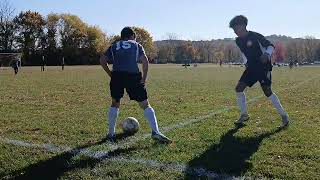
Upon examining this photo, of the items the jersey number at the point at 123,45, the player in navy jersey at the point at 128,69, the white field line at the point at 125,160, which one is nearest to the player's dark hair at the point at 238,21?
the player in navy jersey at the point at 128,69

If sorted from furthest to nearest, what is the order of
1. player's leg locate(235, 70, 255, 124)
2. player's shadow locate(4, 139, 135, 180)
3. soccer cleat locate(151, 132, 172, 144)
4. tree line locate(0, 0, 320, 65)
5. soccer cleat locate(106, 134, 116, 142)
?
tree line locate(0, 0, 320, 65) < player's leg locate(235, 70, 255, 124) < soccer cleat locate(106, 134, 116, 142) < soccer cleat locate(151, 132, 172, 144) < player's shadow locate(4, 139, 135, 180)

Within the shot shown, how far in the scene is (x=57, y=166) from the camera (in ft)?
19.2

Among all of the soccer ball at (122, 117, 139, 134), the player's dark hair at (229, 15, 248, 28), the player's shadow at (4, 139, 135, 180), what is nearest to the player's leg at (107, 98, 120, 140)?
the soccer ball at (122, 117, 139, 134)

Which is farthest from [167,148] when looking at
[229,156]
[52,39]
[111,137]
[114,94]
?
[52,39]

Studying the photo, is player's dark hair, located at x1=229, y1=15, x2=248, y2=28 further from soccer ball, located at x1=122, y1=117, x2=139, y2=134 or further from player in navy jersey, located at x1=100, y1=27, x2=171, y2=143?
soccer ball, located at x1=122, y1=117, x2=139, y2=134

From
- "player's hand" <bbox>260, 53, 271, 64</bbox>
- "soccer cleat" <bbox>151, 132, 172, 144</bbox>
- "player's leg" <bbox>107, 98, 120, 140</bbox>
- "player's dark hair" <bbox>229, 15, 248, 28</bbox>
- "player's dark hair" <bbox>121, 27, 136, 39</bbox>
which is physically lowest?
"soccer cleat" <bbox>151, 132, 172, 144</bbox>

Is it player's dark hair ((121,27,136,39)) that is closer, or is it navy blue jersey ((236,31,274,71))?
player's dark hair ((121,27,136,39))

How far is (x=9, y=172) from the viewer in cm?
562

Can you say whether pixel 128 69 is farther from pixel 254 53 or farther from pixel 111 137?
pixel 254 53

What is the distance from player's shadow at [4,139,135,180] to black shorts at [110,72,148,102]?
3.60 feet

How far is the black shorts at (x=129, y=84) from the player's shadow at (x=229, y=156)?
4.86 ft

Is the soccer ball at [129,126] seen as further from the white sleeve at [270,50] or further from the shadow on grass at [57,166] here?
the white sleeve at [270,50]

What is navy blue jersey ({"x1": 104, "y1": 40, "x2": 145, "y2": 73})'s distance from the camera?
23.9 ft

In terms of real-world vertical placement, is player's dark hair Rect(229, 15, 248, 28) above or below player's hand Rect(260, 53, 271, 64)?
above
